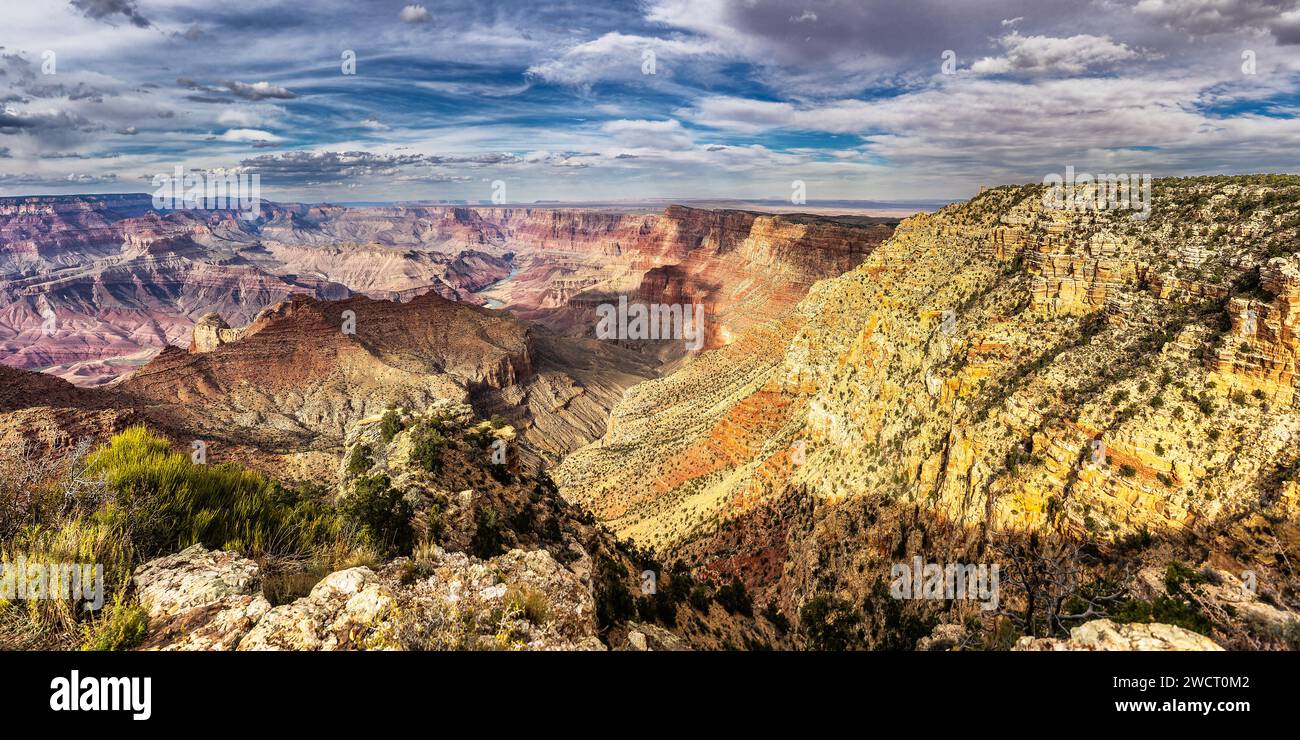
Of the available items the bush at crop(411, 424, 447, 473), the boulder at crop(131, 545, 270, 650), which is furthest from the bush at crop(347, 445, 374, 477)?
the boulder at crop(131, 545, 270, 650)

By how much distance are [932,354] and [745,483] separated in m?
12.8

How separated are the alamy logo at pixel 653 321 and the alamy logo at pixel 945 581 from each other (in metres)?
98.2

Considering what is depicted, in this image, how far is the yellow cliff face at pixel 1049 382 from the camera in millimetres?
14727

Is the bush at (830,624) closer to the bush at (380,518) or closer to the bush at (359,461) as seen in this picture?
the bush at (380,518)

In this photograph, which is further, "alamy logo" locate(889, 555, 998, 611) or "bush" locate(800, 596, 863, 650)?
"bush" locate(800, 596, 863, 650)

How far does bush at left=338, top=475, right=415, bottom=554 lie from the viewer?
344 inches
